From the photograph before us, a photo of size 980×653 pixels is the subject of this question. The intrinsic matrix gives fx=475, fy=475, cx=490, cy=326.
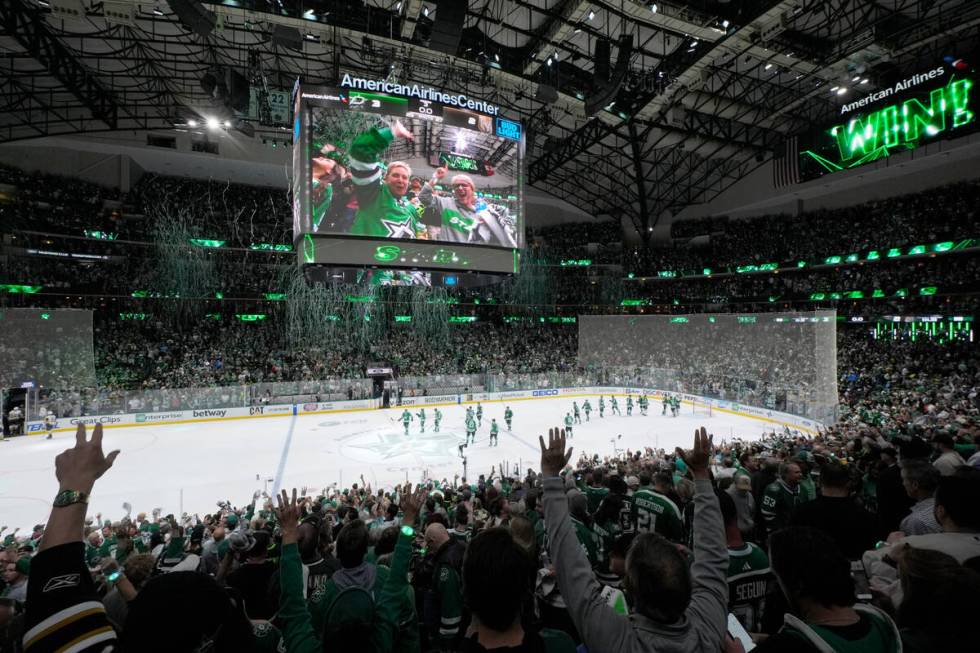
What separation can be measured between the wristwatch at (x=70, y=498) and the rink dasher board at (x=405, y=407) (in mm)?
20029

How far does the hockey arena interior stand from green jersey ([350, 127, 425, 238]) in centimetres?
10

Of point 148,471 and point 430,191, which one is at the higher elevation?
point 430,191

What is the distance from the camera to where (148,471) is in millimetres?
15109

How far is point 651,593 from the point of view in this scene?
1.62 meters

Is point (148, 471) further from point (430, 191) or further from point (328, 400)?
point (430, 191)

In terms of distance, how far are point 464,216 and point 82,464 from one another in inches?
567

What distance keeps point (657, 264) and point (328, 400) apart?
28.4 m

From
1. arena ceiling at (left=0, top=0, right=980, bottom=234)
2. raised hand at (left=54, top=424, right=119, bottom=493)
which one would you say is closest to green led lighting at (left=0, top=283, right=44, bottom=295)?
arena ceiling at (left=0, top=0, right=980, bottom=234)

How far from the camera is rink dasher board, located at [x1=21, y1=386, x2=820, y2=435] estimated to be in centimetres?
2064

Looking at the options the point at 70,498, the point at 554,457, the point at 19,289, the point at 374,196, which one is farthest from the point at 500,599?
the point at 19,289

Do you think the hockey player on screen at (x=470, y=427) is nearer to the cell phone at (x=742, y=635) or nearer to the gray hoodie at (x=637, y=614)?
the cell phone at (x=742, y=635)

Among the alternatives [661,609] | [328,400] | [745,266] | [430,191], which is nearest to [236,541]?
[661,609]

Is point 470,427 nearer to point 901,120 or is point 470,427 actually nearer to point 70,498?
point 901,120

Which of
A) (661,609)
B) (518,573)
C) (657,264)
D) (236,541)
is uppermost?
(657,264)
